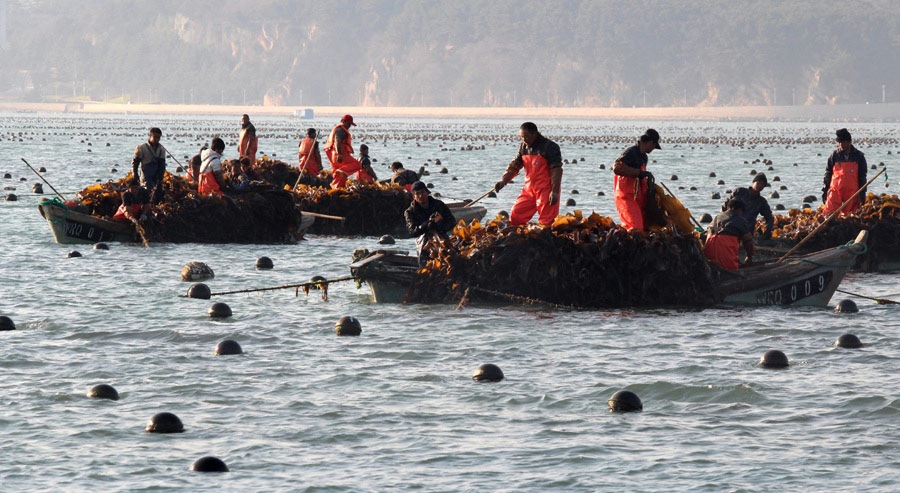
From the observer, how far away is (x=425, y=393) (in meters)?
13.3

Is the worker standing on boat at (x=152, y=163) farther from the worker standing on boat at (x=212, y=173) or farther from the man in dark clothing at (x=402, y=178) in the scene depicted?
the man in dark clothing at (x=402, y=178)

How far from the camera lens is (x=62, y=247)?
2578 cm

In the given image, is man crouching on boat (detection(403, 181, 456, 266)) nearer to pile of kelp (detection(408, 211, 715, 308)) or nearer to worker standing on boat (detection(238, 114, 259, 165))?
pile of kelp (detection(408, 211, 715, 308))

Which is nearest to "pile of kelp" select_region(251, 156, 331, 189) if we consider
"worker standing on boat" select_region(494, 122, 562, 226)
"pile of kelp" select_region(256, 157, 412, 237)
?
"pile of kelp" select_region(256, 157, 412, 237)

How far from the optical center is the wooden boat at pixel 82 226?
25266 mm

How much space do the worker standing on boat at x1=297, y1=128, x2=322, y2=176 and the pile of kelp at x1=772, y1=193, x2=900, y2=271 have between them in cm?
1143

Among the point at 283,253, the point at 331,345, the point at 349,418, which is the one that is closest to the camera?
the point at 349,418

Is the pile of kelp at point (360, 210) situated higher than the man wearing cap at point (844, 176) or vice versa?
the man wearing cap at point (844, 176)

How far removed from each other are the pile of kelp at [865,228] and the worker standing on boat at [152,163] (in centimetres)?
1022

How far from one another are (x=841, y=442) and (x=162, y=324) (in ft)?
28.0

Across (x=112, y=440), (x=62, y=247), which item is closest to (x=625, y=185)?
(x=112, y=440)

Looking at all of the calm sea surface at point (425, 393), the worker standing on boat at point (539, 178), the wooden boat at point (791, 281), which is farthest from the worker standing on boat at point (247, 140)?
the wooden boat at point (791, 281)

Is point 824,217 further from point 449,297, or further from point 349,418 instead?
point 349,418

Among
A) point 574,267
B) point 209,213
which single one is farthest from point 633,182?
point 209,213
